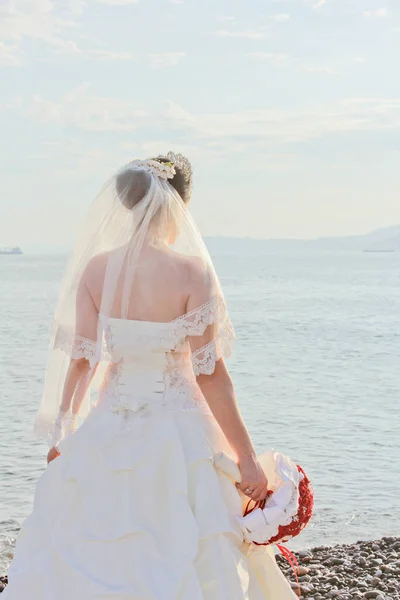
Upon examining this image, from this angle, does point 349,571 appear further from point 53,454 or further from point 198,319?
point 198,319

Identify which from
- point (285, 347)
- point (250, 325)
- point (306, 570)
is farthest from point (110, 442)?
point (250, 325)

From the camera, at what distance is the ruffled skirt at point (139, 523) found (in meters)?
2.99

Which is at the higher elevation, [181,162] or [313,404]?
[181,162]

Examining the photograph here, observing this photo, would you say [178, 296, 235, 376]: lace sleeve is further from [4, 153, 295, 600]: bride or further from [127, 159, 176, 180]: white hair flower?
[127, 159, 176, 180]: white hair flower

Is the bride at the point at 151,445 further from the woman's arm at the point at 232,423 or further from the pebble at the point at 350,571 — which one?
the pebble at the point at 350,571

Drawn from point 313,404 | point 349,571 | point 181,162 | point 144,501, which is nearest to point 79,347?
point 144,501

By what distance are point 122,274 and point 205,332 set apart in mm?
333

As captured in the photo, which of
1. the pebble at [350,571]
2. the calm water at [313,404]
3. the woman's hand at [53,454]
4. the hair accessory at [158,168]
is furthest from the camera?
the calm water at [313,404]

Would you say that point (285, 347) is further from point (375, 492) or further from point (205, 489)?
point (205, 489)

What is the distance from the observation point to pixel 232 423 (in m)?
3.08

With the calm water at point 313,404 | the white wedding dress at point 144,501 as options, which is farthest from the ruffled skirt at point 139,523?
the calm water at point 313,404

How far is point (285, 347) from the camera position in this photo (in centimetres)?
1706

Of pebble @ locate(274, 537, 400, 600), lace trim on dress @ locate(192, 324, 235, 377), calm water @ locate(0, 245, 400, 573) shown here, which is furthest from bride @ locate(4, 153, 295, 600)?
calm water @ locate(0, 245, 400, 573)

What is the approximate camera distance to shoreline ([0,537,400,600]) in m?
4.48
